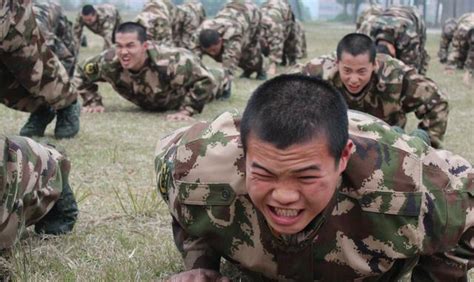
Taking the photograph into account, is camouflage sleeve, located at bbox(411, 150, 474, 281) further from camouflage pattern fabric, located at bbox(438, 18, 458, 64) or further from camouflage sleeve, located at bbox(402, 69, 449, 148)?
camouflage pattern fabric, located at bbox(438, 18, 458, 64)

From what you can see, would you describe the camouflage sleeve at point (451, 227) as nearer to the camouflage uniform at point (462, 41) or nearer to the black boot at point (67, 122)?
the black boot at point (67, 122)

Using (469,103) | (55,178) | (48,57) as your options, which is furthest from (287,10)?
(55,178)

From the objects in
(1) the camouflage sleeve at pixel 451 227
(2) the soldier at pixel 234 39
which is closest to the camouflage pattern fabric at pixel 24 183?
(1) the camouflage sleeve at pixel 451 227

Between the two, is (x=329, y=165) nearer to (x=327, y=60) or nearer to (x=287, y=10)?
(x=327, y=60)

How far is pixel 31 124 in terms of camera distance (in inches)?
164

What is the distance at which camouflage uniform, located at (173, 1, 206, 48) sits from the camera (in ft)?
34.7

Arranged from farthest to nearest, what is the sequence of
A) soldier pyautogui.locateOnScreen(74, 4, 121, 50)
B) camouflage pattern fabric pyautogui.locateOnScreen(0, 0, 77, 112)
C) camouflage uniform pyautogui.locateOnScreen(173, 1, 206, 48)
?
camouflage uniform pyautogui.locateOnScreen(173, 1, 206, 48), soldier pyautogui.locateOnScreen(74, 4, 121, 50), camouflage pattern fabric pyautogui.locateOnScreen(0, 0, 77, 112)

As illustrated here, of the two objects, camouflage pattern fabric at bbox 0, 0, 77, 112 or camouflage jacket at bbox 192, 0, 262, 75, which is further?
camouflage jacket at bbox 192, 0, 262, 75

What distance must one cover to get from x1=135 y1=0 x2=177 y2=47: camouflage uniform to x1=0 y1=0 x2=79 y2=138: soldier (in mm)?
5026

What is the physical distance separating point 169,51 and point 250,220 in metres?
3.65

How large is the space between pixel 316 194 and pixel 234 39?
628 cm

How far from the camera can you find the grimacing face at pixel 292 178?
1.59m

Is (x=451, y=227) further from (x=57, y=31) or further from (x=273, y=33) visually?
(x=273, y=33)

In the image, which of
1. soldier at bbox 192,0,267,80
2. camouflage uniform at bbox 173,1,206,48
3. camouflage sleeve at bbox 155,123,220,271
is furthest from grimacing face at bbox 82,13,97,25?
camouflage sleeve at bbox 155,123,220,271
